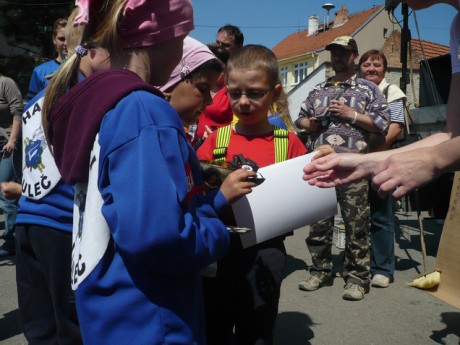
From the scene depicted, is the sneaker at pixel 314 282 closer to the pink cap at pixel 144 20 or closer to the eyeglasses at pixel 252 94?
the eyeglasses at pixel 252 94

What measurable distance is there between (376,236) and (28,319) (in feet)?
10.6

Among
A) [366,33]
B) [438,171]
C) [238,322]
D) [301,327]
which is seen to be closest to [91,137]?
[438,171]

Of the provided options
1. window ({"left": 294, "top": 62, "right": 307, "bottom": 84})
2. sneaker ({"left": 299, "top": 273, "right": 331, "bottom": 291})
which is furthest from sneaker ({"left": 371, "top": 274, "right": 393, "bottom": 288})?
window ({"left": 294, "top": 62, "right": 307, "bottom": 84})

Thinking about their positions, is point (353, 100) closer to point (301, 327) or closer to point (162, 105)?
point (301, 327)

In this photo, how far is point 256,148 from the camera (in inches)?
89.7

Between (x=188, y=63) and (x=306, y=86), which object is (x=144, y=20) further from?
(x=306, y=86)

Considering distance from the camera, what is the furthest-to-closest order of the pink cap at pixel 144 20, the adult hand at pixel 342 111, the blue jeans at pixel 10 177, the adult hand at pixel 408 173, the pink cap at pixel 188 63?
1. the blue jeans at pixel 10 177
2. the adult hand at pixel 342 111
3. the pink cap at pixel 188 63
4. the adult hand at pixel 408 173
5. the pink cap at pixel 144 20

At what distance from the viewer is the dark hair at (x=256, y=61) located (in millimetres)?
2266

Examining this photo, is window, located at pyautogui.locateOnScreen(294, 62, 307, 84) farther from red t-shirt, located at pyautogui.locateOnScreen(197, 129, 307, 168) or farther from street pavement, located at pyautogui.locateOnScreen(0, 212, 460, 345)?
red t-shirt, located at pyautogui.locateOnScreen(197, 129, 307, 168)

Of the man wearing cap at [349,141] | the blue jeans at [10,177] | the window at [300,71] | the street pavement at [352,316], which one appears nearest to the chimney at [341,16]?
the window at [300,71]

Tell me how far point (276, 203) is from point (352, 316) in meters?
2.03

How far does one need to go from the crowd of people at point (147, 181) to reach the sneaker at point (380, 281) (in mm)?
2175

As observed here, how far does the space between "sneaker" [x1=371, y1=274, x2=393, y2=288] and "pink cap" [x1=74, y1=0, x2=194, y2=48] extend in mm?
3343

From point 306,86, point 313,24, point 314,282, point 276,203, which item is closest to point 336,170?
point 276,203
